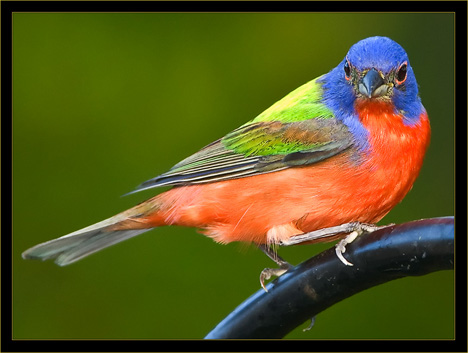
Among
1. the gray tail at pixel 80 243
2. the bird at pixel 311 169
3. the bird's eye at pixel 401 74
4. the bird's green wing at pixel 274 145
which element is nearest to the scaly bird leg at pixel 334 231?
the bird at pixel 311 169

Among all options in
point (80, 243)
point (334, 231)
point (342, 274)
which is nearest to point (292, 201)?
point (334, 231)

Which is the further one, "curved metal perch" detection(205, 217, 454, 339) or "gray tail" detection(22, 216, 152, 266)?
"gray tail" detection(22, 216, 152, 266)

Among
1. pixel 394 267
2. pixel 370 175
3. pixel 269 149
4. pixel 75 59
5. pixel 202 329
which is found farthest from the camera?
pixel 75 59

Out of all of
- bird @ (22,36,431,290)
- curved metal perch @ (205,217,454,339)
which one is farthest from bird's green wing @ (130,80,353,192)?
curved metal perch @ (205,217,454,339)

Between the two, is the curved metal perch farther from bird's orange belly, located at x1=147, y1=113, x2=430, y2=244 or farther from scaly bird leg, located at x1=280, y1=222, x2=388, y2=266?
bird's orange belly, located at x1=147, y1=113, x2=430, y2=244

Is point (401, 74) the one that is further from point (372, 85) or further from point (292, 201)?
point (292, 201)

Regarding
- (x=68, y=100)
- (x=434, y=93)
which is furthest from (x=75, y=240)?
(x=434, y=93)

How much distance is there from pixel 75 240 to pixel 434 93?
11.7ft

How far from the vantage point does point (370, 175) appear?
4.88 metres

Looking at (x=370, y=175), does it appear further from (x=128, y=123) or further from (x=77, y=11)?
(x=77, y=11)

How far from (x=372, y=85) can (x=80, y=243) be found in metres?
2.20

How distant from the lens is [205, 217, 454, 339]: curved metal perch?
11.4ft

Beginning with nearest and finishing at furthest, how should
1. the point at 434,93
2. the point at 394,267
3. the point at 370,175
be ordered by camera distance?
the point at 394,267, the point at 370,175, the point at 434,93

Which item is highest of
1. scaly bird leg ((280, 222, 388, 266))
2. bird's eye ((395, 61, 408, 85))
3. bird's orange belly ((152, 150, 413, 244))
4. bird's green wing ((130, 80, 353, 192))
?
bird's eye ((395, 61, 408, 85))
